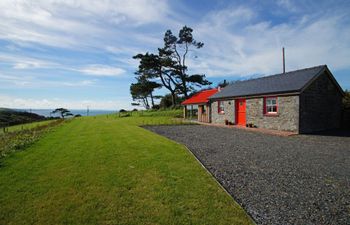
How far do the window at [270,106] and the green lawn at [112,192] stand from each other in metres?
10.4

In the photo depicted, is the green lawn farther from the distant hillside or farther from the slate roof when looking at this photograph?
the distant hillside

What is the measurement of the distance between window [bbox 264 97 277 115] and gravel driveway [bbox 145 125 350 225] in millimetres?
6085

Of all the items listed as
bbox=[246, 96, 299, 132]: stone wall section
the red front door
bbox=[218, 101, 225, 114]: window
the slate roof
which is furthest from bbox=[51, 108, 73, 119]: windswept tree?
bbox=[246, 96, 299, 132]: stone wall section

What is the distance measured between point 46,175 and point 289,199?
6038 millimetres

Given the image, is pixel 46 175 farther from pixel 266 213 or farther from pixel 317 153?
pixel 317 153

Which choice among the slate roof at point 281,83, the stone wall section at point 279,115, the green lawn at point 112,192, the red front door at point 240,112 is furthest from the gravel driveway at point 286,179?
the red front door at point 240,112

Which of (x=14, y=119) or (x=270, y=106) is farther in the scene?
(x=14, y=119)

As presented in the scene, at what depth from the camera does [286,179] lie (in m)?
5.30

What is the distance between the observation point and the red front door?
58.1 ft

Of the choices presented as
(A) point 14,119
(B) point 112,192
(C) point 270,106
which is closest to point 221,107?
(C) point 270,106

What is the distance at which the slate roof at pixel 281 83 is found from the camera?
13780 millimetres

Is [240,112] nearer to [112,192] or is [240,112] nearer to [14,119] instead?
[112,192]

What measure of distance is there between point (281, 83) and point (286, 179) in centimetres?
1202

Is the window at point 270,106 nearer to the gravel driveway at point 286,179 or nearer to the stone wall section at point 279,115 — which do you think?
the stone wall section at point 279,115
